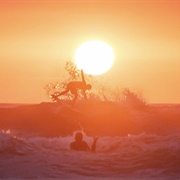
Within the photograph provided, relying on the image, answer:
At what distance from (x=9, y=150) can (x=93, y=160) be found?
153 inches

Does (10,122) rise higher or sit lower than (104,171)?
higher

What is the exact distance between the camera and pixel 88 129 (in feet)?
157

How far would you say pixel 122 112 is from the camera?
58.8 metres

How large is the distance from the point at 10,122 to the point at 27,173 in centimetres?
3235

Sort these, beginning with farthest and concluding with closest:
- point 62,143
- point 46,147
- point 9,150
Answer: point 62,143
point 46,147
point 9,150

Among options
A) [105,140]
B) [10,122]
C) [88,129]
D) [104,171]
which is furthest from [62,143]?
[10,122]

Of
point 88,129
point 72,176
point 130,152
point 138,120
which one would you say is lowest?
point 72,176

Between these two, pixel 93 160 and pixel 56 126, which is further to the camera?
pixel 56 126

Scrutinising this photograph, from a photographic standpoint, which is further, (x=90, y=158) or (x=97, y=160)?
(x=90, y=158)

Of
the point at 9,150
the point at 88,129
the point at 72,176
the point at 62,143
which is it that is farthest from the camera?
the point at 88,129

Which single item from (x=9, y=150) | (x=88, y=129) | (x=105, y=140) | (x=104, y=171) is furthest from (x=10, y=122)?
(x=104, y=171)

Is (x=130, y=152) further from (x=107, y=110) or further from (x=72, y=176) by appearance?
(x=107, y=110)

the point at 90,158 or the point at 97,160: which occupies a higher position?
the point at 90,158

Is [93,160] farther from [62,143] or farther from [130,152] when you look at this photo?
[62,143]
